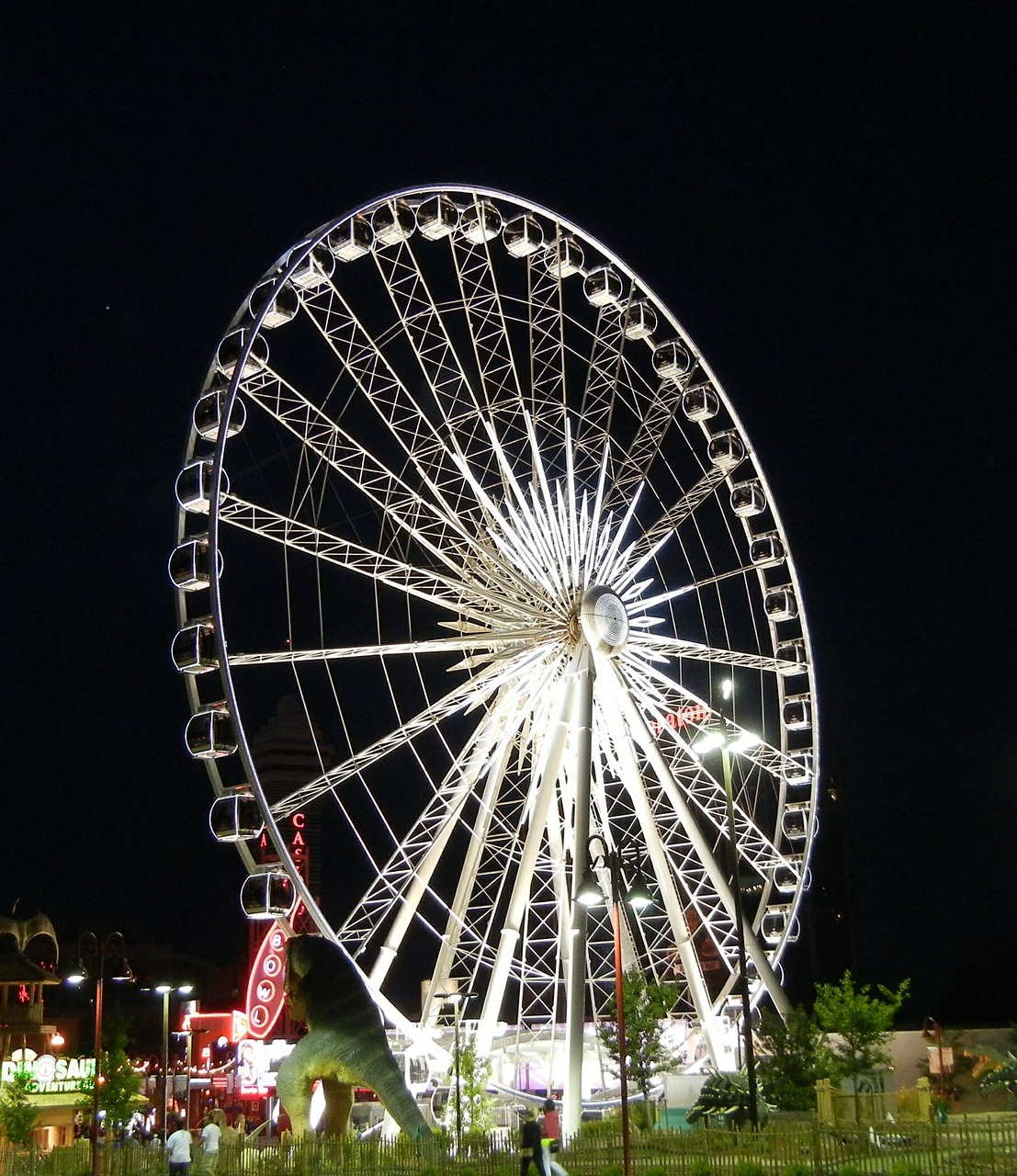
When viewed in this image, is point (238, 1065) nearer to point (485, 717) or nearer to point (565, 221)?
point (485, 717)

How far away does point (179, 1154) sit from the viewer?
827 inches


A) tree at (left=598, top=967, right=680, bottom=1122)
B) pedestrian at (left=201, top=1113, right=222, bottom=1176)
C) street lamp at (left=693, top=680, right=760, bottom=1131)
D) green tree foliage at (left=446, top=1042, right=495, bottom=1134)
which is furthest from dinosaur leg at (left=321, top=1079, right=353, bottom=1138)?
tree at (left=598, top=967, right=680, bottom=1122)

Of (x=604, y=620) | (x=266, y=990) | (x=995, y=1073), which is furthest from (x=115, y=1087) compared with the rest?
(x=604, y=620)

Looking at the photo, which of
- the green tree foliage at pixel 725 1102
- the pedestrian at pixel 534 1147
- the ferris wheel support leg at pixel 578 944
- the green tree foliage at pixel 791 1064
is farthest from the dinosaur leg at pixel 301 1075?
the green tree foliage at pixel 791 1064

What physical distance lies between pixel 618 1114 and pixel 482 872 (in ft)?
19.2

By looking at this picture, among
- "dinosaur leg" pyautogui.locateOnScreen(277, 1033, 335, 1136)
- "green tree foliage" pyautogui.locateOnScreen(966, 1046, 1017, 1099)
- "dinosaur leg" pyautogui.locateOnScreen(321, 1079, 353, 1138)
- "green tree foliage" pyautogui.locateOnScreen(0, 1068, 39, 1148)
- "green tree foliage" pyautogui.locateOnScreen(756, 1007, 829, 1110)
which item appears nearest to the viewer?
"dinosaur leg" pyautogui.locateOnScreen(277, 1033, 335, 1136)

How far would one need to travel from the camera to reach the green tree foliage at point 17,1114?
39091 mm

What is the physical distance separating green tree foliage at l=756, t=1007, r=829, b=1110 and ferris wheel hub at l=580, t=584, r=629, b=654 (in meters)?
8.99

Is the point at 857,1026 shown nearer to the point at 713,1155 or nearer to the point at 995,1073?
the point at 995,1073

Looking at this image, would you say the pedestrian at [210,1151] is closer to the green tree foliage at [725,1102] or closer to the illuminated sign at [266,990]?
the green tree foliage at [725,1102]

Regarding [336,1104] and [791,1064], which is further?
[791,1064]

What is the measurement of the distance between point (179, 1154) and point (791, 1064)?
563 inches

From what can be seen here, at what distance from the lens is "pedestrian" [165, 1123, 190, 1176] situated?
20.9 m

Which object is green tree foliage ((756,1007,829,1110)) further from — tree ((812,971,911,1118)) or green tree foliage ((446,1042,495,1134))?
green tree foliage ((446,1042,495,1134))
